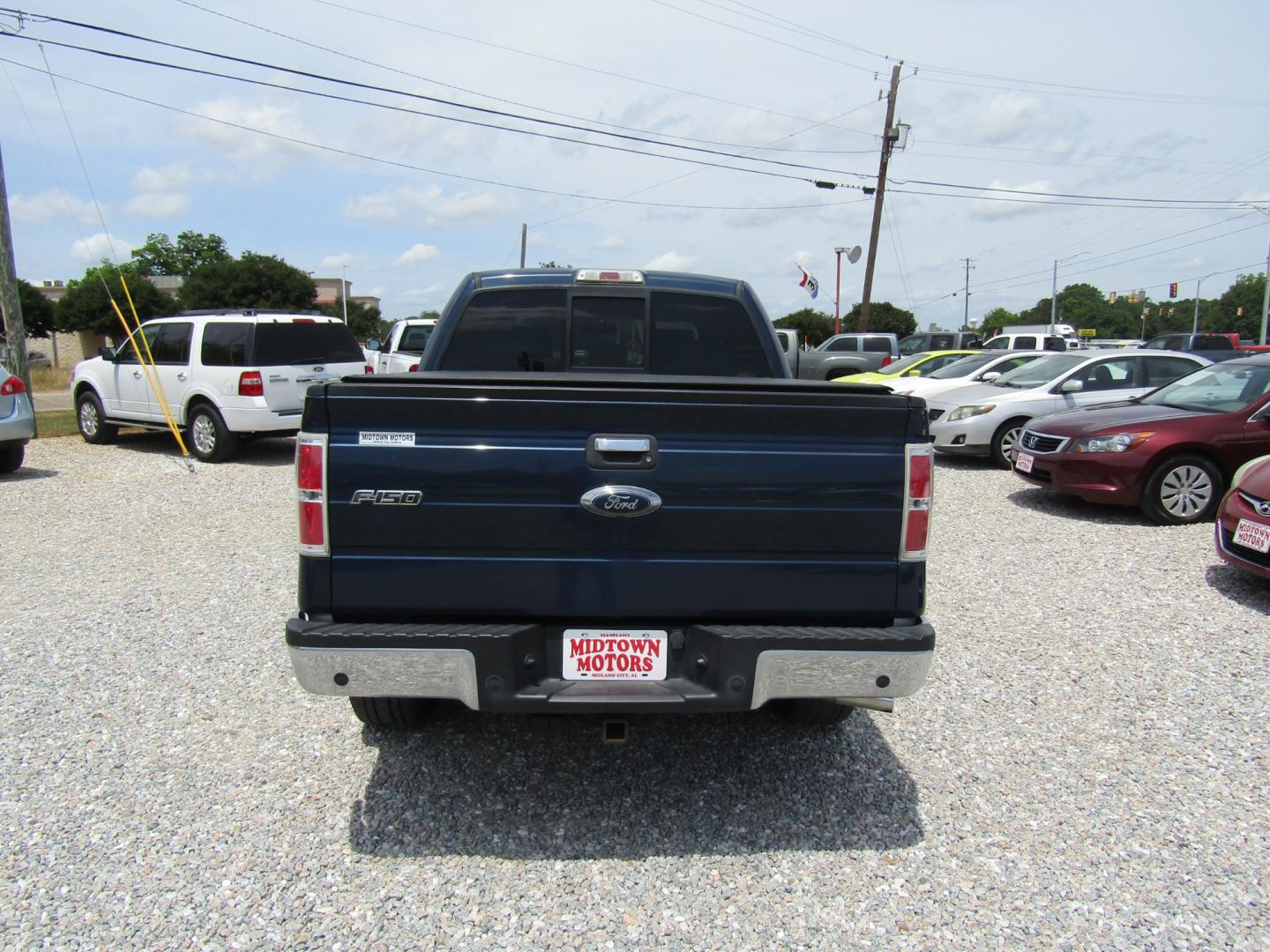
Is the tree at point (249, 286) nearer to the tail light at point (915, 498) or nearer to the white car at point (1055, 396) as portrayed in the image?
the white car at point (1055, 396)

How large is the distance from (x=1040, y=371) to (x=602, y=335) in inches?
382

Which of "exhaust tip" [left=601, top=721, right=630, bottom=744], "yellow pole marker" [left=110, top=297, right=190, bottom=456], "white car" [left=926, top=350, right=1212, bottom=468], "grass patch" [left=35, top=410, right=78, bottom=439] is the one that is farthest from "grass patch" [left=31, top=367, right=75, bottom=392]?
"exhaust tip" [left=601, top=721, right=630, bottom=744]

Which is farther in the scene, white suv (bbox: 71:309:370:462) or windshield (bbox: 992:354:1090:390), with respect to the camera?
windshield (bbox: 992:354:1090:390)

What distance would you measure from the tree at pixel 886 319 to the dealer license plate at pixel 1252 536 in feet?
188

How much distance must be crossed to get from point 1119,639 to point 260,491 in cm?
845

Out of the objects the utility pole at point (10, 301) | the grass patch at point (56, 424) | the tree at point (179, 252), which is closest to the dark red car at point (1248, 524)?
the grass patch at point (56, 424)

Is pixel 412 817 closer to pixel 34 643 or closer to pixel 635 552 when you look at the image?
pixel 635 552

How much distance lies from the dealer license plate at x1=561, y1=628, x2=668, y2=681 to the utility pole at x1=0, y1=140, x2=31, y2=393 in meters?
15.0

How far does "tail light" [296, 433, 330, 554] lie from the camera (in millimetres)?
2744

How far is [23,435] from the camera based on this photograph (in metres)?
11.1

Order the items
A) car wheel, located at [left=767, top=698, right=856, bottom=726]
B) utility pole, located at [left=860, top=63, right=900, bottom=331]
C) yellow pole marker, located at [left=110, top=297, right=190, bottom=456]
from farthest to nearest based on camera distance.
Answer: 1. utility pole, located at [left=860, top=63, right=900, bottom=331]
2. yellow pole marker, located at [left=110, top=297, right=190, bottom=456]
3. car wheel, located at [left=767, top=698, right=856, bottom=726]

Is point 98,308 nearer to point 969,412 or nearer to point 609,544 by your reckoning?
point 969,412

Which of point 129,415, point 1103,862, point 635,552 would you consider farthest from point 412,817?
point 129,415

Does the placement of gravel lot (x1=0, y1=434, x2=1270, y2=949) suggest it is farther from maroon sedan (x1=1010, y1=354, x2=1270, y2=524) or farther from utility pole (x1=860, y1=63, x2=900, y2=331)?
utility pole (x1=860, y1=63, x2=900, y2=331)
